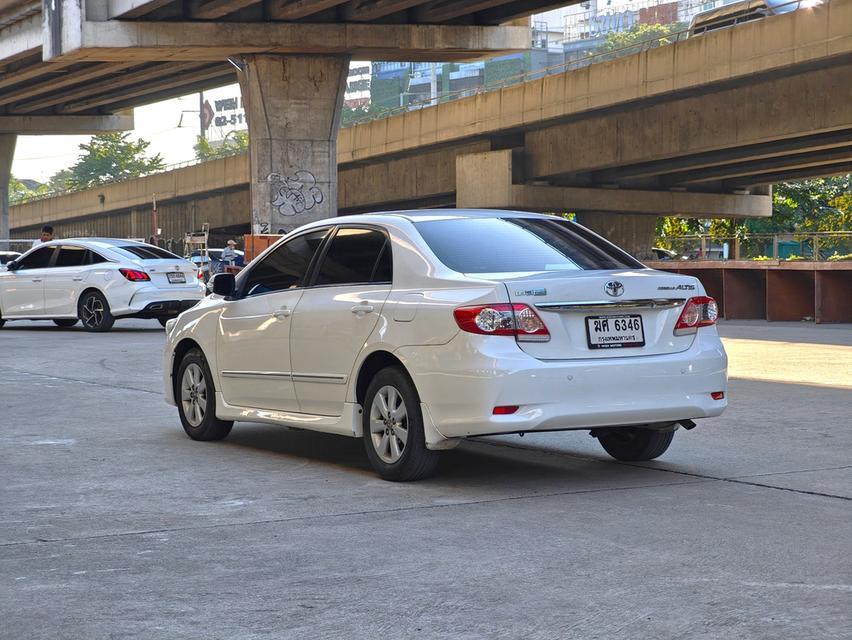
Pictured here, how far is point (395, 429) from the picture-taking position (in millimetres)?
7801

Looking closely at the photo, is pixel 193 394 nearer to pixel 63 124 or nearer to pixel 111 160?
pixel 63 124

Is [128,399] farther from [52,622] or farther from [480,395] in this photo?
[52,622]

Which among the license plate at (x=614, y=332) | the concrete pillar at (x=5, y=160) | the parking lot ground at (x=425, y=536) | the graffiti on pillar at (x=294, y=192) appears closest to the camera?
the parking lot ground at (x=425, y=536)

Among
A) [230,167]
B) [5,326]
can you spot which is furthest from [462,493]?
[230,167]

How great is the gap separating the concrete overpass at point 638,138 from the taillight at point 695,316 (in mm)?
24807

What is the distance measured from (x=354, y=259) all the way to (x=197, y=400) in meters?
1.98

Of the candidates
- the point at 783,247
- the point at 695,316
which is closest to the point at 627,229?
the point at 783,247

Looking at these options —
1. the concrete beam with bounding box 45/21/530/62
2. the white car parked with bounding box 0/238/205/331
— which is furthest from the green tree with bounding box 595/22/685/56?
the white car parked with bounding box 0/238/205/331

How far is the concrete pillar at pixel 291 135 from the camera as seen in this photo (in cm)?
3903

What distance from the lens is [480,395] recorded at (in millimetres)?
7301

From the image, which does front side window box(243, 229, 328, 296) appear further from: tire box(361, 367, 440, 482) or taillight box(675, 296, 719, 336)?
taillight box(675, 296, 719, 336)

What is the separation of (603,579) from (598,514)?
55.9 inches

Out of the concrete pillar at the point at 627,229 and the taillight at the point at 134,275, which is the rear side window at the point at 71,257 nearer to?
the taillight at the point at 134,275

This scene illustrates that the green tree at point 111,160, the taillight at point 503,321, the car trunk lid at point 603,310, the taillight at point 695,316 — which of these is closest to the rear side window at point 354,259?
the taillight at point 503,321
